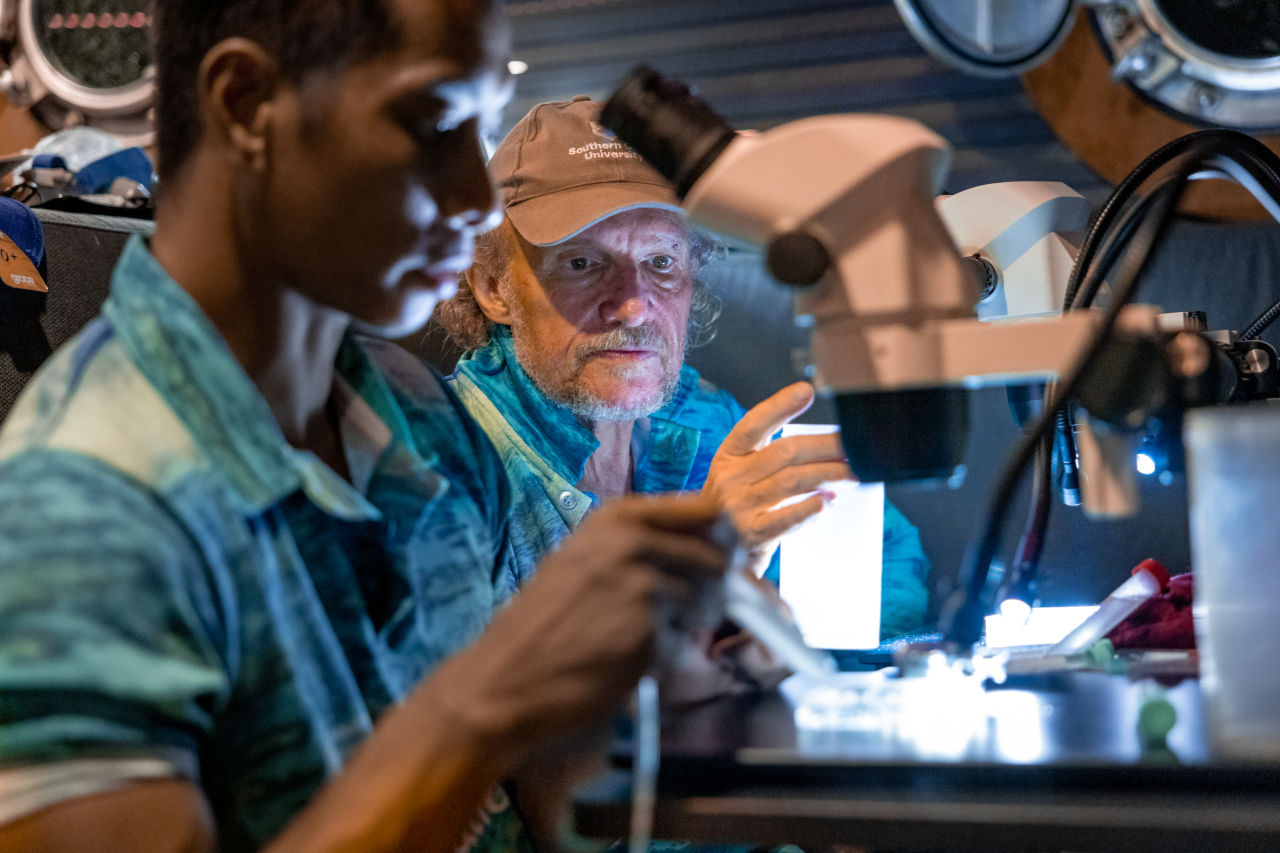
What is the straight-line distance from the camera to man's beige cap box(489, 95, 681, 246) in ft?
5.17

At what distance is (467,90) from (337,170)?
3.9 inches

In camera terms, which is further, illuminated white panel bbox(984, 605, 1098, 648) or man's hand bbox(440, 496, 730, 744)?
illuminated white panel bbox(984, 605, 1098, 648)

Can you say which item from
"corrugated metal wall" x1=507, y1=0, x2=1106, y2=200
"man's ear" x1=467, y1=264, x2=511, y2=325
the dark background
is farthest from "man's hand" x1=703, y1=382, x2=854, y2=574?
"corrugated metal wall" x1=507, y1=0, x2=1106, y2=200

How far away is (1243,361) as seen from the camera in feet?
2.93

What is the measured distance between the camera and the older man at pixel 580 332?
160 cm

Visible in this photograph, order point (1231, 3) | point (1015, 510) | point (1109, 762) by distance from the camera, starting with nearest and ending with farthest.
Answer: point (1109, 762), point (1231, 3), point (1015, 510)

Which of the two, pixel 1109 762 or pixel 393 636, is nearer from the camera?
pixel 1109 762

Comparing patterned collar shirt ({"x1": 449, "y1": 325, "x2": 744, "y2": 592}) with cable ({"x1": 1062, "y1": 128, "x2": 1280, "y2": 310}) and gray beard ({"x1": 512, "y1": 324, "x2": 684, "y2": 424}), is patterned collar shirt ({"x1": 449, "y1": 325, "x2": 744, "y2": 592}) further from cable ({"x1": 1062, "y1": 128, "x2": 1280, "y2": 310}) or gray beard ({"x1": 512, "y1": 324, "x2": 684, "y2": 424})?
cable ({"x1": 1062, "y1": 128, "x2": 1280, "y2": 310})

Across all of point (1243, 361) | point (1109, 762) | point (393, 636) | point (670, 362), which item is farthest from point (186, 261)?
point (670, 362)

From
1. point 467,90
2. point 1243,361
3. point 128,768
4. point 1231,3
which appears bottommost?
point 128,768

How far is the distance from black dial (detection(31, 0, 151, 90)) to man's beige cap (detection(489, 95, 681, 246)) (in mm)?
2208

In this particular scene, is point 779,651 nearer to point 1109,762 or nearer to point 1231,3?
point 1109,762

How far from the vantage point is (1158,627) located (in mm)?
1069

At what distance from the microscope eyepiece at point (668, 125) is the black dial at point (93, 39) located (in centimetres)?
307
